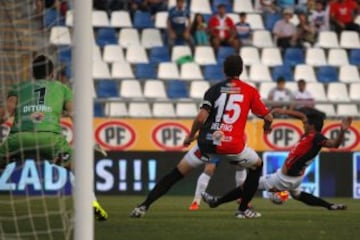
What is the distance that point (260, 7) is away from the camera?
26.5 meters

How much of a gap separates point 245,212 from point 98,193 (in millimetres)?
7000

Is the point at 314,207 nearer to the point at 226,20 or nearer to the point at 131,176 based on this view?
the point at 131,176

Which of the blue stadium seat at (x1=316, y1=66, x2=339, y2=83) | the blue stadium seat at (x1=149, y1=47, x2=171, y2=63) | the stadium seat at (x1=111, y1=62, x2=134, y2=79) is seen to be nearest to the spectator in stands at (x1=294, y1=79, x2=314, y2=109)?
the blue stadium seat at (x1=316, y1=66, x2=339, y2=83)

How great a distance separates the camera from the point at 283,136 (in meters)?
20.5

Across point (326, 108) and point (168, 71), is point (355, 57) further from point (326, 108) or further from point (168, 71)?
point (168, 71)

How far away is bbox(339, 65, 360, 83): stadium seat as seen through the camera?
24.5 metres

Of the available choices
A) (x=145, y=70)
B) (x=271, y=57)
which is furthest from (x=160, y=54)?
(x=271, y=57)

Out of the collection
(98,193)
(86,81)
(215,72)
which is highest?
(86,81)

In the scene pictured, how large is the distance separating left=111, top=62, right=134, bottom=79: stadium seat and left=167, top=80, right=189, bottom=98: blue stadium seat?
773mm

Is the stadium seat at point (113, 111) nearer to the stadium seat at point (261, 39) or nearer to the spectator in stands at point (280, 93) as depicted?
the spectator in stands at point (280, 93)

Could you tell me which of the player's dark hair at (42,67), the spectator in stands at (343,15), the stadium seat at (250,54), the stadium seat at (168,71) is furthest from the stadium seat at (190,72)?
the player's dark hair at (42,67)

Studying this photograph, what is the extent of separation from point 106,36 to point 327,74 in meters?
4.66

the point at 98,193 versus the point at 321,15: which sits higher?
the point at 321,15

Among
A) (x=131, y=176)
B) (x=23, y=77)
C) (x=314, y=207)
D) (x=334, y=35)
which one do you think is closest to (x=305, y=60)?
(x=334, y=35)
